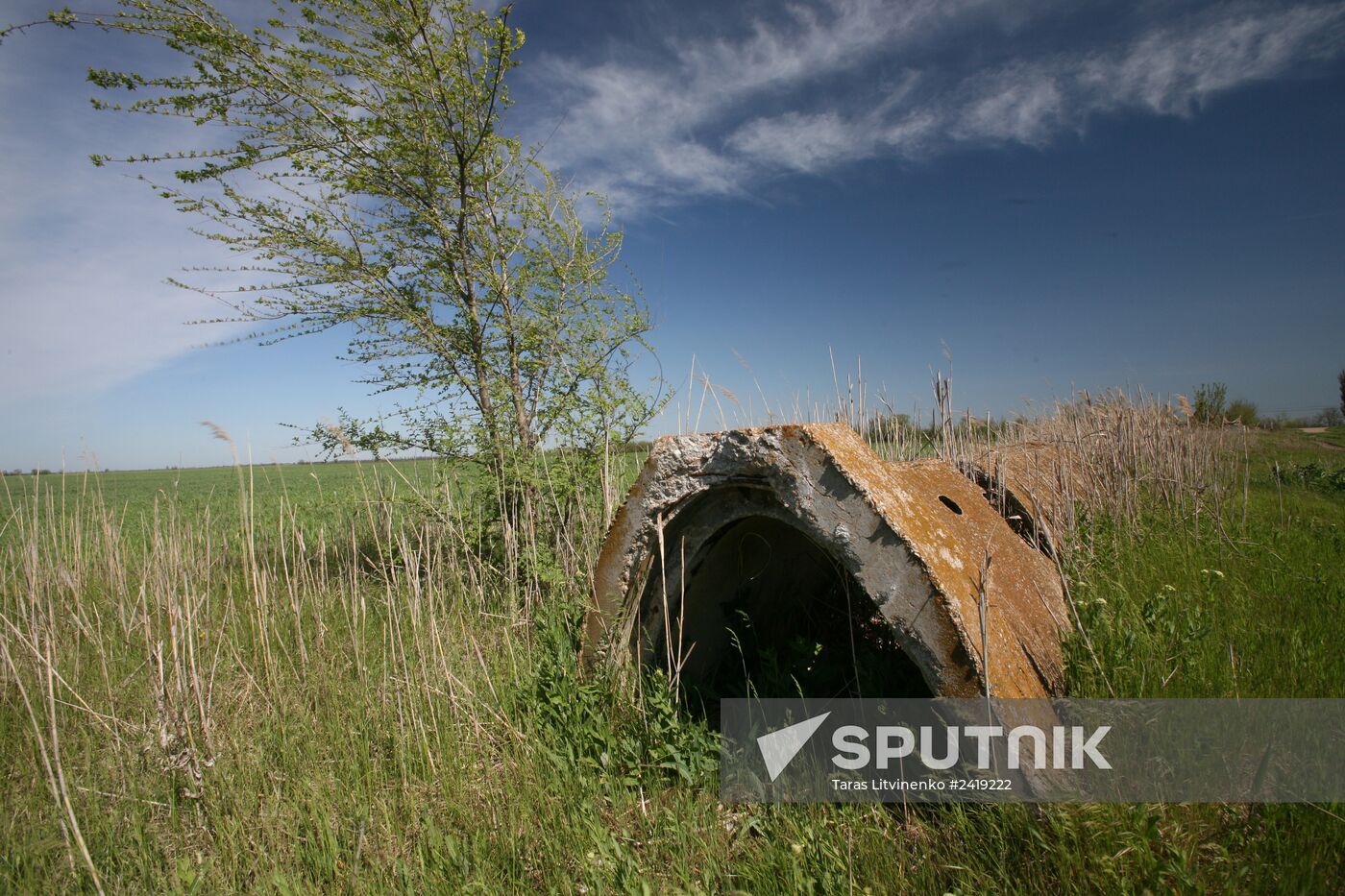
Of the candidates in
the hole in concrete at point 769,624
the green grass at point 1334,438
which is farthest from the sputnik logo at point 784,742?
the green grass at point 1334,438

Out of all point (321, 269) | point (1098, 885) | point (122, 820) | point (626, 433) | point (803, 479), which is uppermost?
point (321, 269)

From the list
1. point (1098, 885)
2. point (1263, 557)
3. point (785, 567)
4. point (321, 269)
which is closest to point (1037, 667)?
point (1098, 885)

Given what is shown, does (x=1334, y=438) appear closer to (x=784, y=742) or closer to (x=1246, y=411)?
(x=1246, y=411)

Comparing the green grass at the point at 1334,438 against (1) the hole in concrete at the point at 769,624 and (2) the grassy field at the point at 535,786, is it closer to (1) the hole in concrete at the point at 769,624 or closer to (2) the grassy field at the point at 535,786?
(2) the grassy field at the point at 535,786

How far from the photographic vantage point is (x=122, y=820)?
2480mm

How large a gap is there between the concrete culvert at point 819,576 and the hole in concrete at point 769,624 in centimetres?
1

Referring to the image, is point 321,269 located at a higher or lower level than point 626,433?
higher

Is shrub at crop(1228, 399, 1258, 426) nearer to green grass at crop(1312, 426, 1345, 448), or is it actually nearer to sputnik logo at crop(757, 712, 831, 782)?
green grass at crop(1312, 426, 1345, 448)

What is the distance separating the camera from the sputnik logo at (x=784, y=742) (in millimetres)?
2629

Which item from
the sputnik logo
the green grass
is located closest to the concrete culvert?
the sputnik logo

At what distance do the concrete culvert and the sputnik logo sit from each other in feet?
0.70

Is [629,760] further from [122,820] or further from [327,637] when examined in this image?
[327,637]

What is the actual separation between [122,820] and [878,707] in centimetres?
337

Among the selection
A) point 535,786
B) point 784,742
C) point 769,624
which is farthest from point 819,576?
point 535,786
